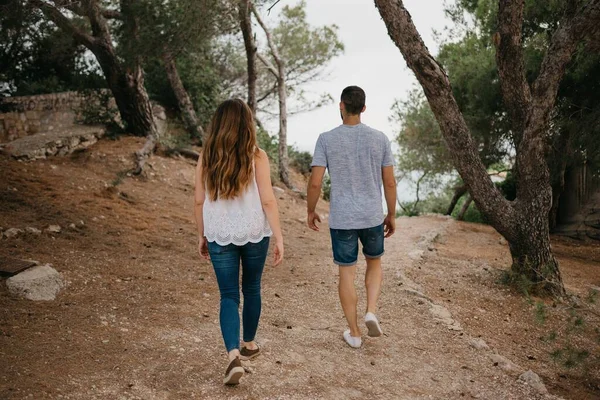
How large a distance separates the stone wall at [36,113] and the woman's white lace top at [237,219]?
34.0ft

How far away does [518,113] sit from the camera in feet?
24.1

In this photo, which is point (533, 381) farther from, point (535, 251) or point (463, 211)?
point (463, 211)

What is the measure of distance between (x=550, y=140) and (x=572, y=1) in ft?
16.5

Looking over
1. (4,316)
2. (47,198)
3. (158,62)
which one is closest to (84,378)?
(4,316)

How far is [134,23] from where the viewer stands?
984 centimetres

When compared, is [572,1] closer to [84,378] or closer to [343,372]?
[343,372]

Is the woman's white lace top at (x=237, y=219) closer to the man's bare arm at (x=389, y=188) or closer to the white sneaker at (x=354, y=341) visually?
the man's bare arm at (x=389, y=188)

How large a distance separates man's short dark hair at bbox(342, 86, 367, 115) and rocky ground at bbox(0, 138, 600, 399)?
78.1 inches

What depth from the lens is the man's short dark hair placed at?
4.42 metres

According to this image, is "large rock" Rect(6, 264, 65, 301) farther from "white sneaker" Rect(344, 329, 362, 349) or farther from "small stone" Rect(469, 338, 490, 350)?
"small stone" Rect(469, 338, 490, 350)

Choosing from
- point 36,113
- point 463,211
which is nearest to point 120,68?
point 36,113

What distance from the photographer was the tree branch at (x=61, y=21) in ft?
28.3

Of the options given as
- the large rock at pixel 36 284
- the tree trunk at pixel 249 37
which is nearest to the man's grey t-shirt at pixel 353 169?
the large rock at pixel 36 284

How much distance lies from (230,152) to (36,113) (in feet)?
37.8
